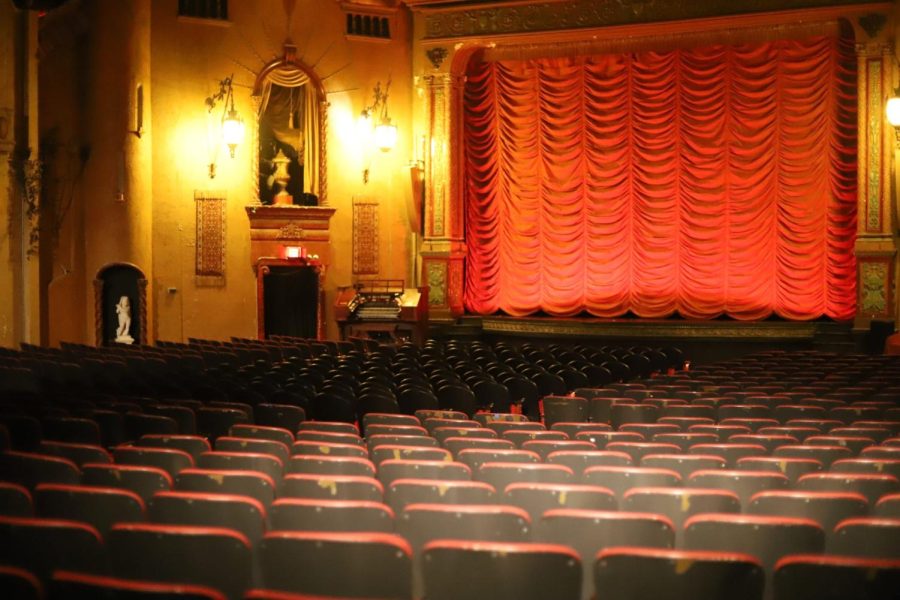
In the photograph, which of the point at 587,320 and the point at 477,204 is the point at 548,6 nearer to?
the point at 477,204

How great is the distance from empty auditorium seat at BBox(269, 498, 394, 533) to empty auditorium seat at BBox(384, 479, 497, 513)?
0.52m

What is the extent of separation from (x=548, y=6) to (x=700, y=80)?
122 inches

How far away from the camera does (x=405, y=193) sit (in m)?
19.6

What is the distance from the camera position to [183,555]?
3.30m

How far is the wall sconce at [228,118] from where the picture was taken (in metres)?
18.3

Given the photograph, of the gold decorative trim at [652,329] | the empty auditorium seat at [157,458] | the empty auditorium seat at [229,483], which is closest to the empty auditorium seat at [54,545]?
the empty auditorium seat at [229,483]

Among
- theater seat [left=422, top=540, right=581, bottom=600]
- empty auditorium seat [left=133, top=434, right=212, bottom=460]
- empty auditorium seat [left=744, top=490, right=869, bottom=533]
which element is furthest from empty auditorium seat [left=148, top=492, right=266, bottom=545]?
empty auditorium seat [left=744, top=490, right=869, bottom=533]

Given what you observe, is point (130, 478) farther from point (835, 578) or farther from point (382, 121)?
point (382, 121)

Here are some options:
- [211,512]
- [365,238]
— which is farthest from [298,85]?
[211,512]

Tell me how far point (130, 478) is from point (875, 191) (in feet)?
48.9

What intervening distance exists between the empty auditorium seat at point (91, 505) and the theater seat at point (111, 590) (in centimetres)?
120

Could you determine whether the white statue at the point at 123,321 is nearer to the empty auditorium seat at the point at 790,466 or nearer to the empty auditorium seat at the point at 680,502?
the empty auditorium seat at the point at 790,466

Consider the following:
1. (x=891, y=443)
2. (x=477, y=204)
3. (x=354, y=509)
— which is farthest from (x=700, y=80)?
→ (x=354, y=509)

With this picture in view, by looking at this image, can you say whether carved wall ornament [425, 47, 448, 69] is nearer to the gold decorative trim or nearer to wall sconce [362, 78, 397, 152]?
wall sconce [362, 78, 397, 152]
